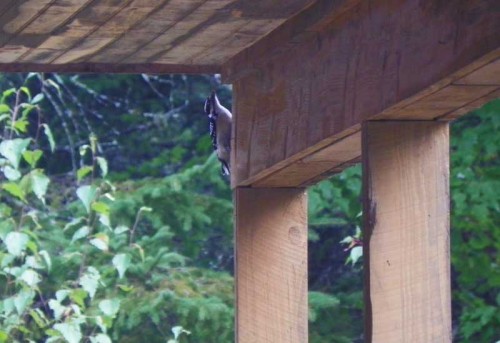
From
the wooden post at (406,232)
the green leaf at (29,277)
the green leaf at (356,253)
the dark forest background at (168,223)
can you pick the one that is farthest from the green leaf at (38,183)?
the wooden post at (406,232)

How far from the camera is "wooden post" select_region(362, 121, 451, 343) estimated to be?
1942 mm

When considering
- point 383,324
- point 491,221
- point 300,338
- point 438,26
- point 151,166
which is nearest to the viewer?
point 438,26

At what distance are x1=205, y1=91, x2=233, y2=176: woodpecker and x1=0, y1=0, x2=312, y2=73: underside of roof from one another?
2.01 feet

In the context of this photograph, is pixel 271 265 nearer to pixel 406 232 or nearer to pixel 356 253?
pixel 406 232

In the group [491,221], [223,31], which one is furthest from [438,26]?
[491,221]

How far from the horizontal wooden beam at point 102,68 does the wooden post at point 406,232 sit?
888 millimetres

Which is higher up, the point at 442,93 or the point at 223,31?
the point at 223,31

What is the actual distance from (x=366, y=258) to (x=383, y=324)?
0.38 ft

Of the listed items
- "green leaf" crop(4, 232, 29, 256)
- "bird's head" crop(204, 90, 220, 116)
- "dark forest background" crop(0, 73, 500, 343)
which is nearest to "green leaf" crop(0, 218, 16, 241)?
"dark forest background" crop(0, 73, 500, 343)

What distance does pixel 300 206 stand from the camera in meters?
2.73

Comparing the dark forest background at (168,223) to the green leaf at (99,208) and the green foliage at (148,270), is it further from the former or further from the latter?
the green leaf at (99,208)

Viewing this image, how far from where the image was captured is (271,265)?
270cm

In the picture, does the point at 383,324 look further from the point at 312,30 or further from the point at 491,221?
the point at 491,221

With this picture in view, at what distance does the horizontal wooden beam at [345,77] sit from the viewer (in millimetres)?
1687
